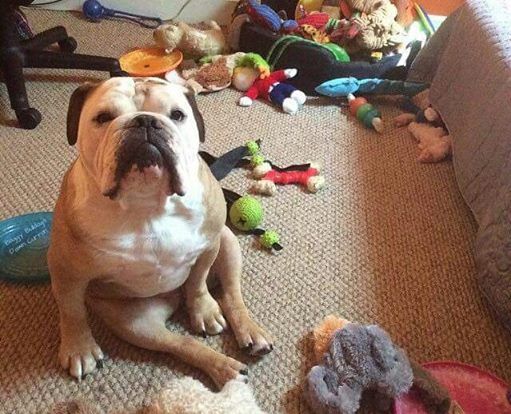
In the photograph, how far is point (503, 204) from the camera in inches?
48.3

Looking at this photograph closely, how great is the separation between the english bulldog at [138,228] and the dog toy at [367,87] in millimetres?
901

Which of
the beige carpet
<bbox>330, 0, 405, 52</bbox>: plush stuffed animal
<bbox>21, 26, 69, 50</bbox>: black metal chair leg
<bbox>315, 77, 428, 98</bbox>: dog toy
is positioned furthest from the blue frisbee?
<bbox>330, 0, 405, 52</bbox>: plush stuffed animal

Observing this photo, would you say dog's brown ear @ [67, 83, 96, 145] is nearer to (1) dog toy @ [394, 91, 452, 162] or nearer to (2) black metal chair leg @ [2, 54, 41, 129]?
(2) black metal chair leg @ [2, 54, 41, 129]

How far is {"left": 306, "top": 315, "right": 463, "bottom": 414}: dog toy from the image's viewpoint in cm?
99

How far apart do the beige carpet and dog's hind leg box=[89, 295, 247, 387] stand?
4 cm

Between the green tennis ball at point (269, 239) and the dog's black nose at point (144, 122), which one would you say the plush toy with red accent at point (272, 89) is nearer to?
the green tennis ball at point (269, 239)

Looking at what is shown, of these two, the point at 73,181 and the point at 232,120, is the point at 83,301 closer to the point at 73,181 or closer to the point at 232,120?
the point at 73,181

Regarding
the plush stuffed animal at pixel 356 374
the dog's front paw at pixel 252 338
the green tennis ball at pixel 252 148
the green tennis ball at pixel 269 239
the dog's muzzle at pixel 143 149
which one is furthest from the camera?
the green tennis ball at pixel 252 148

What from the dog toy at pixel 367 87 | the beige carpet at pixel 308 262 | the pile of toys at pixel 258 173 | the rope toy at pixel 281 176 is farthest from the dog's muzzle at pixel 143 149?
the dog toy at pixel 367 87

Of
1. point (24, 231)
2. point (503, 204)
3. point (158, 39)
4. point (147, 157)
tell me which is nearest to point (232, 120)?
point (158, 39)

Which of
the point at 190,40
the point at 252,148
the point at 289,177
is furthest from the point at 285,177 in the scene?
the point at 190,40

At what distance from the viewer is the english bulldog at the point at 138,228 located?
89 centimetres

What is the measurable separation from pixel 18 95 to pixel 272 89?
2.36 feet

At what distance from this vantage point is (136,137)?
87 cm
